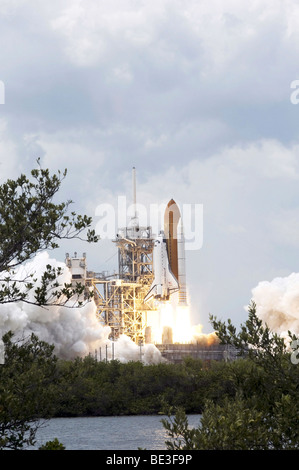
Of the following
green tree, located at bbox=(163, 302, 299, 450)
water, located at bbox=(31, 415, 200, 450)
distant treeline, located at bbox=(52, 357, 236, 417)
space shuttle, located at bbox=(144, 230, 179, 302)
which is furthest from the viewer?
space shuttle, located at bbox=(144, 230, 179, 302)

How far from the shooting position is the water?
4941 cm

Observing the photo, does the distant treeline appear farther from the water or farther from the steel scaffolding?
the steel scaffolding

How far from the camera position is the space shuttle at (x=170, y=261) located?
93625 mm

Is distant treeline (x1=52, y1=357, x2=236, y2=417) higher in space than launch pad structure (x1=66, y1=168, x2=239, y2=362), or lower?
lower

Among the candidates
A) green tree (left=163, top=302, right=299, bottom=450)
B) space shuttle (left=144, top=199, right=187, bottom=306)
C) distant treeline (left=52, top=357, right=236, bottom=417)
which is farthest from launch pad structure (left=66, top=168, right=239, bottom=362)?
green tree (left=163, top=302, right=299, bottom=450)

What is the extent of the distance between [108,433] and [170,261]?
3918 centimetres

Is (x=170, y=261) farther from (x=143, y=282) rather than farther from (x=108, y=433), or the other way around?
(x=108, y=433)

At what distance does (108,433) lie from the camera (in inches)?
2286

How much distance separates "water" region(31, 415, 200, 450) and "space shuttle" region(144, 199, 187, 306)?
923 inches

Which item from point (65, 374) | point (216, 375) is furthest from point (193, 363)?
point (65, 374)

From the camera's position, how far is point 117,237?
331ft
